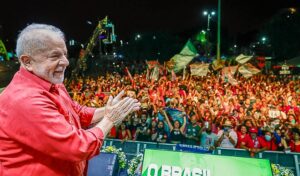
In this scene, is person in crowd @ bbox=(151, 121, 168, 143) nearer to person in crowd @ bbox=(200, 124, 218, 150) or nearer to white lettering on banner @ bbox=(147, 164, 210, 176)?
person in crowd @ bbox=(200, 124, 218, 150)

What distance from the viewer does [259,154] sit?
693 cm

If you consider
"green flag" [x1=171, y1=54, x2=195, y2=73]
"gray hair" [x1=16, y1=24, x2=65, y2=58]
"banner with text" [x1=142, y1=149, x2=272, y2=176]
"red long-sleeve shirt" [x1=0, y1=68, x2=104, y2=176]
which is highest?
"green flag" [x1=171, y1=54, x2=195, y2=73]

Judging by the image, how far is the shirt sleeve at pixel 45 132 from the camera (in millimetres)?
1683

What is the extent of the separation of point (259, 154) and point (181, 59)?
12022mm

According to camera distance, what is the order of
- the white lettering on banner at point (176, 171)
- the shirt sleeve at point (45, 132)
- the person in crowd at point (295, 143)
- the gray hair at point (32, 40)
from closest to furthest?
the shirt sleeve at point (45, 132)
the gray hair at point (32, 40)
the white lettering on banner at point (176, 171)
the person in crowd at point (295, 143)

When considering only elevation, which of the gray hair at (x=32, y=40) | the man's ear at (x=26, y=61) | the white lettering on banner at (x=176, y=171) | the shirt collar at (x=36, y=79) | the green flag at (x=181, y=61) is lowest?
the white lettering on banner at (x=176, y=171)

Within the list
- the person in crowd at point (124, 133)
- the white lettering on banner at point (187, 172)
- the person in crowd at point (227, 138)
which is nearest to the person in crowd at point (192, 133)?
the person in crowd at point (227, 138)

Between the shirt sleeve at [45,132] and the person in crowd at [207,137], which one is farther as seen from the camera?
the person in crowd at [207,137]

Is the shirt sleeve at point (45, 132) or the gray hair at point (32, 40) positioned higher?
the gray hair at point (32, 40)

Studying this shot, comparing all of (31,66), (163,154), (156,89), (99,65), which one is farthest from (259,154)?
(99,65)

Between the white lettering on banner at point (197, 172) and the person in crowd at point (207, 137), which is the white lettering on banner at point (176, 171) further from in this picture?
the person in crowd at point (207, 137)

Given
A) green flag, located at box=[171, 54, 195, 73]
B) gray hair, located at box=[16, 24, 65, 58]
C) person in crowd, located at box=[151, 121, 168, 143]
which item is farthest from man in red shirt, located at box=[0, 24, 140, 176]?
green flag, located at box=[171, 54, 195, 73]

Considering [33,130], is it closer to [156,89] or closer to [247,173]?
[247,173]

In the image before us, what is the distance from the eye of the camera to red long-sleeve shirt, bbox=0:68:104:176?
1.69m
